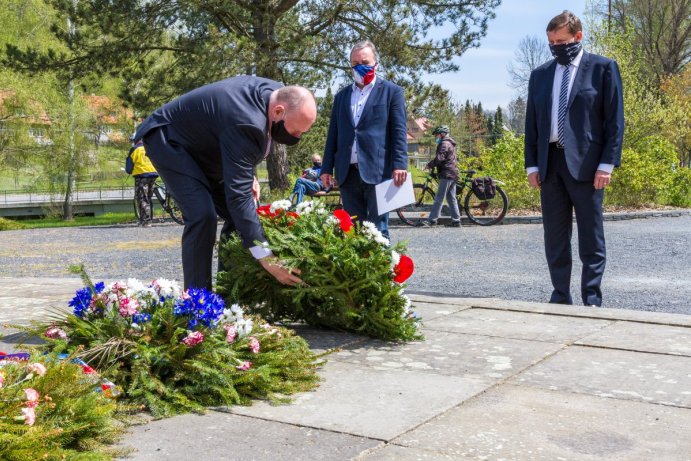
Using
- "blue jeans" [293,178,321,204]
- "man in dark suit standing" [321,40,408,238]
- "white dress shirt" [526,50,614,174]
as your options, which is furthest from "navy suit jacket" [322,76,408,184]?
"blue jeans" [293,178,321,204]

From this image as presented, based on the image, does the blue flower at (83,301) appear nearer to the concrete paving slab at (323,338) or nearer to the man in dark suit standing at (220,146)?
the man in dark suit standing at (220,146)

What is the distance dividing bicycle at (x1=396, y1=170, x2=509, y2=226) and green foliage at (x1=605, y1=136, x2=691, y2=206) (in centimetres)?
277

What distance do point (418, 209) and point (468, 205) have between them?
2.18 metres

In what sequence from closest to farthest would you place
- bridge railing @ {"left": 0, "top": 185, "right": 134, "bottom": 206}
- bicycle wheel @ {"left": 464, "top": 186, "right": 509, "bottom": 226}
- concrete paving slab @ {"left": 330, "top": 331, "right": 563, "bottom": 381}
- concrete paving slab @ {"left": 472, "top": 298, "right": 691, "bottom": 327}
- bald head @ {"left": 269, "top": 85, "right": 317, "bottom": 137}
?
concrete paving slab @ {"left": 330, "top": 331, "right": 563, "bottom": 381} < bald head @ {"left": 269, "top": 85, "right": 317, "bottom": 137} < concrete paving slab @ {"left": 472, "top": 298, "right": 691, "bottom": 327} < bicycle wheel @ {"left": 464, "top": 186, "right": 509, "bottom": 226} < bridge railing @ {"left": 0, "top": 185, "right": 134, "bottom": 206}

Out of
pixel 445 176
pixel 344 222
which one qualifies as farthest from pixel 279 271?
pixel 445 176

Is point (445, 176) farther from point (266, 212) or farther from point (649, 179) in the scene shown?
point (266, 212)

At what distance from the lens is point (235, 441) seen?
2916mm

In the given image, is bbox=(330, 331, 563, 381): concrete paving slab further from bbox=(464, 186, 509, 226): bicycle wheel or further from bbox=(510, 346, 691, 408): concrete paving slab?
bbox=(464, 186, 509, 226): bicycle wheel

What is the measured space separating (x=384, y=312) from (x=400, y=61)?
14.8m

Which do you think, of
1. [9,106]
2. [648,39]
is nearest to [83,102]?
[9,106]

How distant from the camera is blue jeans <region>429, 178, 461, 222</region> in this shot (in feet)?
51.0

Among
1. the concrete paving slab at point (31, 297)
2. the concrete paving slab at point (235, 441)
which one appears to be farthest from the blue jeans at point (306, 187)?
the concrete paving slab at point (235, 441)

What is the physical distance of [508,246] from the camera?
11.9 meters

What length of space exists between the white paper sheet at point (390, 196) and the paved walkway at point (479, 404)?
1.14 metres
